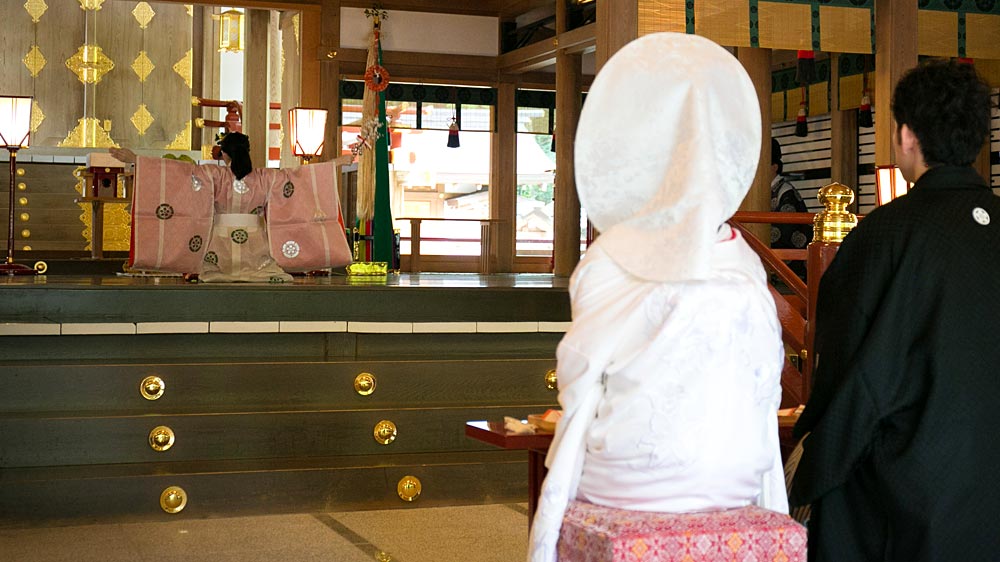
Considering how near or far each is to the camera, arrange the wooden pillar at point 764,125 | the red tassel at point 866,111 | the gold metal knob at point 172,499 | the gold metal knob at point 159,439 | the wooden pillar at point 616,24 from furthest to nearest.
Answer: the red tassel at point 866,111
the wooden pillar at point 764,125
the wooden pillar at point 616,24
the gold metal knob at point 159,439
the gold metal knob at point 172,499

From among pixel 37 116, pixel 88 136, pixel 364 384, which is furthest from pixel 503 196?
pixel 364 384

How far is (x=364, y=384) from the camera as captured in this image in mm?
4551

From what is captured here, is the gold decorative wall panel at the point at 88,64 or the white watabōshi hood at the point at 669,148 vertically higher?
the gold decorative wall panel at the point at 88,64

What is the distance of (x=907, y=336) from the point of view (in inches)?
73.5

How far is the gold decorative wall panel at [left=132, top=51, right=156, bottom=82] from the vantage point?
11.3 m

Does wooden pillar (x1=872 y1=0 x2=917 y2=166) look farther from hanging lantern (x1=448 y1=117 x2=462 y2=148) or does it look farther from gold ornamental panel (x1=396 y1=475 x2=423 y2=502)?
hanging lantern (x1=448 y1=117 x2=462 y2=148)

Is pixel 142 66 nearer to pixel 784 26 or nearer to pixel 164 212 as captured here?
pixel 164 212

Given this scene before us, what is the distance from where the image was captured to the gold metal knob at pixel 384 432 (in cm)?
446

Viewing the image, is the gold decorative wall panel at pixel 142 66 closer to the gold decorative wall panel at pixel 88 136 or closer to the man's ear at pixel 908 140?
the gold decorative wall panel at pixel 88 136

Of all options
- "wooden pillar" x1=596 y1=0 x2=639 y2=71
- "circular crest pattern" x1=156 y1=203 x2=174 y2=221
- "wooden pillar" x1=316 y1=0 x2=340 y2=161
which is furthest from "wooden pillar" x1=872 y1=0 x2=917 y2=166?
"wooden pillar" x1=316 y1=0 x2=340 y2=161

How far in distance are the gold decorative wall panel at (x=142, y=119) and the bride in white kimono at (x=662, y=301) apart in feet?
33.9

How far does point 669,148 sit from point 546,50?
29.1ft

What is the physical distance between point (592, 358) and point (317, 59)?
29.7ft

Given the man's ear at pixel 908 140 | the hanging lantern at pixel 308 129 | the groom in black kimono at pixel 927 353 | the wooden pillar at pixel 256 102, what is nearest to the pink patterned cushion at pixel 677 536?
the groom in black kimono at pixel 927 353
